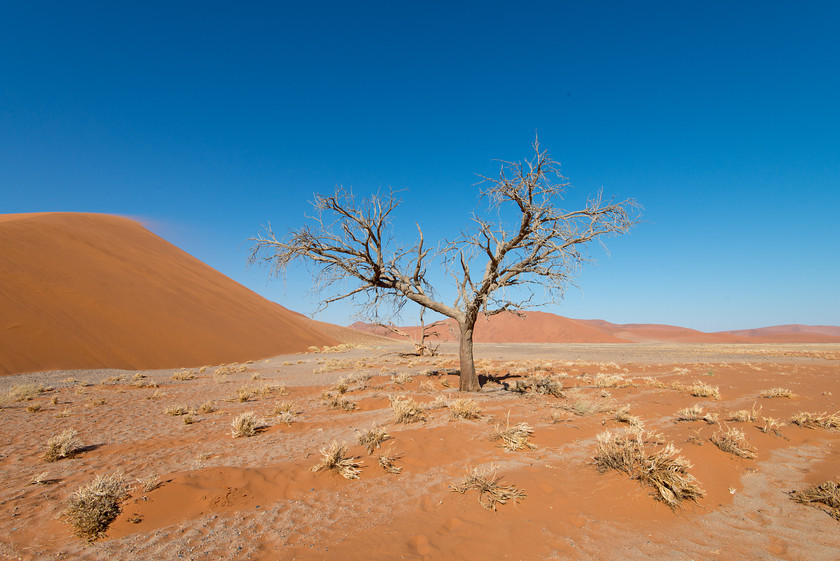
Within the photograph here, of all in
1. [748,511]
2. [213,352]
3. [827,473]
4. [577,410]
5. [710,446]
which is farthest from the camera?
[213,352]

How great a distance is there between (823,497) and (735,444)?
1572mm

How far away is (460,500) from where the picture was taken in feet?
14.1

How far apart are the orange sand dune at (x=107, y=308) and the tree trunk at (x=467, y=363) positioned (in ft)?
60.7

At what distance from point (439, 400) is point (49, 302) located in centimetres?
2365

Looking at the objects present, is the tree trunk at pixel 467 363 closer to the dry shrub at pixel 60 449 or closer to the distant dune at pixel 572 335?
the dry shrub at pixel 60 449

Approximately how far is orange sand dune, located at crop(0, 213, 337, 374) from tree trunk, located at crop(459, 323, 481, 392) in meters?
18.5

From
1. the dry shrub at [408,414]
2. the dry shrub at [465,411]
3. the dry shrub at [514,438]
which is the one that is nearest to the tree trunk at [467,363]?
the dry shrub at [465,411]

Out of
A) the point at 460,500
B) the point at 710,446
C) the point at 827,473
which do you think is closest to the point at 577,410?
the point at 710,446

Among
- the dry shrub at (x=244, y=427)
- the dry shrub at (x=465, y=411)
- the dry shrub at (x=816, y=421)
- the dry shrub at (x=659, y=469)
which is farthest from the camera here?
the dry shrub at (x=465, y=411)

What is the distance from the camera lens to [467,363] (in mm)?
11516

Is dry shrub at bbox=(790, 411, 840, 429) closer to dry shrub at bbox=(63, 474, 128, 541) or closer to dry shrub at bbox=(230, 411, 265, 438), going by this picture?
dry shrub at bbox=(230, 411, 265, 438)

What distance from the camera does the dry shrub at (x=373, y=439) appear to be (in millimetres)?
5876

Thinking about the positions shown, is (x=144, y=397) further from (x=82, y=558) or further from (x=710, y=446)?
(x=710, y=446)

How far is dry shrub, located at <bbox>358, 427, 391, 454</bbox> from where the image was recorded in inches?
231
